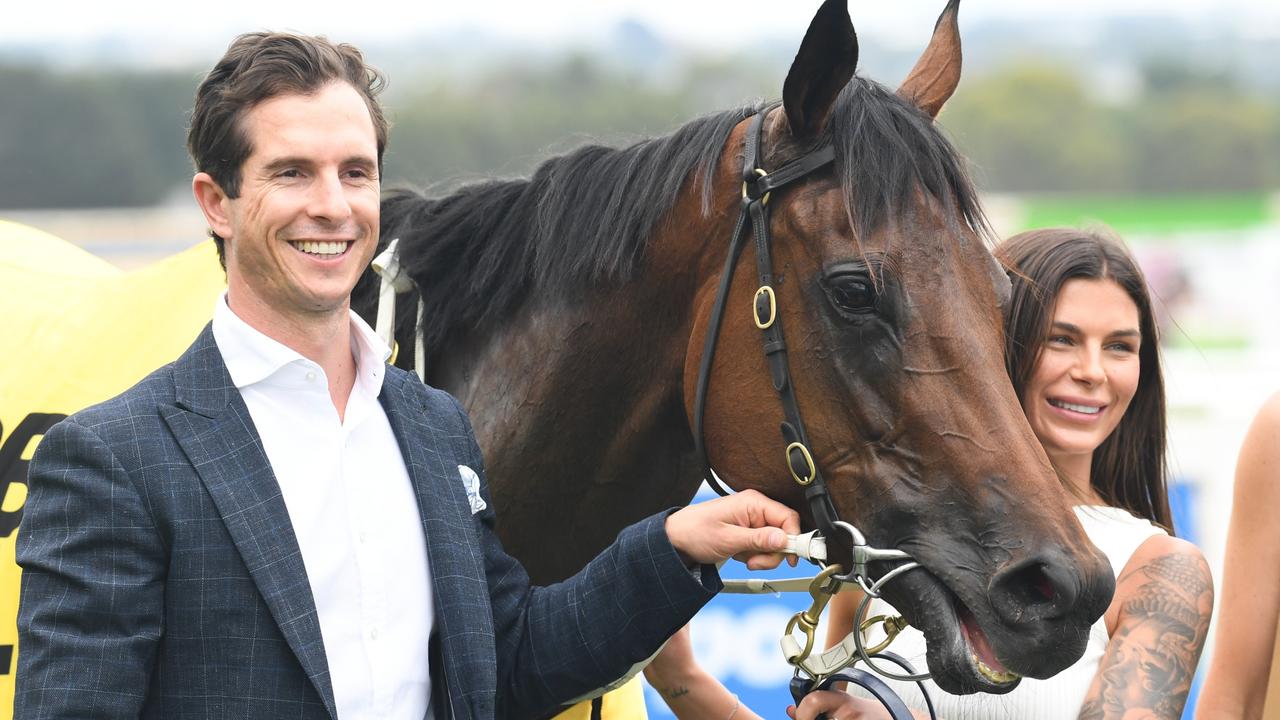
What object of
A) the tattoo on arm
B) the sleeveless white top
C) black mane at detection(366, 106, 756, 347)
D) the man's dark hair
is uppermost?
the man's dark hair

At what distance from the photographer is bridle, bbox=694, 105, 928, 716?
2168 mm

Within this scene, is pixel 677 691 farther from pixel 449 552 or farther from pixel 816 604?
pixel 449 552

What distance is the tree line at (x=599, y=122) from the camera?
27.9 meters

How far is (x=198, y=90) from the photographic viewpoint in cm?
195

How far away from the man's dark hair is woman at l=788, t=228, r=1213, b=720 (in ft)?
4.22

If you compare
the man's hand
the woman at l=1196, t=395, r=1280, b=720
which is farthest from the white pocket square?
the woman at l=1196, t=395, r=1280, b=720

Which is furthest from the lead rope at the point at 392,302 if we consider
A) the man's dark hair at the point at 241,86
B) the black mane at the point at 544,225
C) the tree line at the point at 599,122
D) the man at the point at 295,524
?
the tree line at the point at 599,122

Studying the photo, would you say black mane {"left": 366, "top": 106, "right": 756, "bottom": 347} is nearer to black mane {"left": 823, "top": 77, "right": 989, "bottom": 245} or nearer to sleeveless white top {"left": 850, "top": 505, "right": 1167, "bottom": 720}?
black mane {"left": 823, "top": 77, "right": 989, "bottom": 245}

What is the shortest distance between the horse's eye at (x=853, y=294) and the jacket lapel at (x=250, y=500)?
0.95 meters

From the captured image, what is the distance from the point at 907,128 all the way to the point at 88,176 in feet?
91.8

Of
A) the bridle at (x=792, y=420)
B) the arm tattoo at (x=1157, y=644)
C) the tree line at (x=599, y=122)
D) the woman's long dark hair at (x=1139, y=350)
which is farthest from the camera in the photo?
the tree line at (x=599, y=122)

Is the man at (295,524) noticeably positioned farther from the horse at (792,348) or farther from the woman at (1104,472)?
the woman at (1104,472)

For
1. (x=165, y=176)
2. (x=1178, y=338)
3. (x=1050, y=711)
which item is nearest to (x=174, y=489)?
(x=1050, y=711)

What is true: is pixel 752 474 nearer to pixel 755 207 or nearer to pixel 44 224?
pixel 755 207
